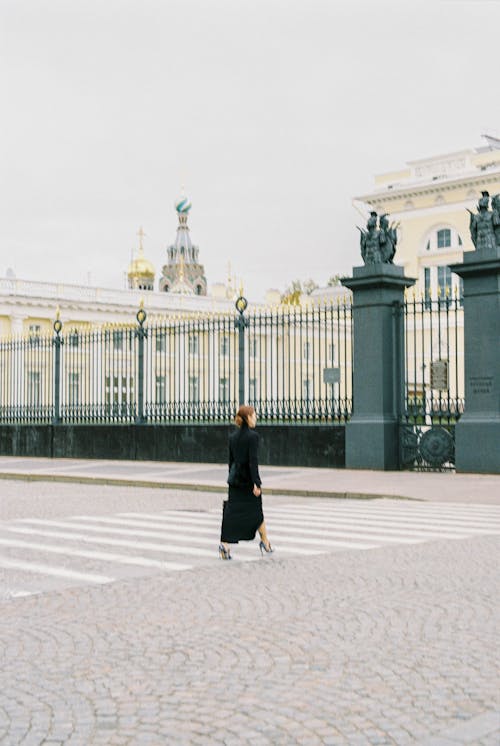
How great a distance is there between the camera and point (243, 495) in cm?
1099

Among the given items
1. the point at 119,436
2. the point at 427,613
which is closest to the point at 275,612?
the point at 427,613

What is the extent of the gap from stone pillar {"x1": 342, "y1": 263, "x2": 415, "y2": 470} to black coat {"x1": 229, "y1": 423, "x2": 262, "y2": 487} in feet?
38.3

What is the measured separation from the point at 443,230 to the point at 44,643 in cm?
6792

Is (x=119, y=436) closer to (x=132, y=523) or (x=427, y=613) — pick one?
(x=132, y=523)

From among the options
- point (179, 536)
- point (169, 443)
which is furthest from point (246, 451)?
point (169, 443)

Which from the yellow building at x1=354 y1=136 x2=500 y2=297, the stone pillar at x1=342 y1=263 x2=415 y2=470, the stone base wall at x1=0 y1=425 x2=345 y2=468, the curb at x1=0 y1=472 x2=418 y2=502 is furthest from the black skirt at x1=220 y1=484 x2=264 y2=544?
the yellow building at x1=354 y1=136 x2=500 y2=297

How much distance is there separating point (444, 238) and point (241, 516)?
63.9 meters

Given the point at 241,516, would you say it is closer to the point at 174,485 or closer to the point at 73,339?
the point at 174,485

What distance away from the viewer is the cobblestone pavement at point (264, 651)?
203 inches

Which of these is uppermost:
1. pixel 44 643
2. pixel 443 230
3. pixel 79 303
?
pixel 443 230

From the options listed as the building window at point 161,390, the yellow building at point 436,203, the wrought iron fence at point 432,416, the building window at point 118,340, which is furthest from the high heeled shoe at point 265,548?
the yellow building at point 436,203

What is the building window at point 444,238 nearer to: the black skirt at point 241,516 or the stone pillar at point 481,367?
the stone pillar at point 481,367

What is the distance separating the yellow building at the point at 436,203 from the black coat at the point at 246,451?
59089mm

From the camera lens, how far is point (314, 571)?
971 cm
